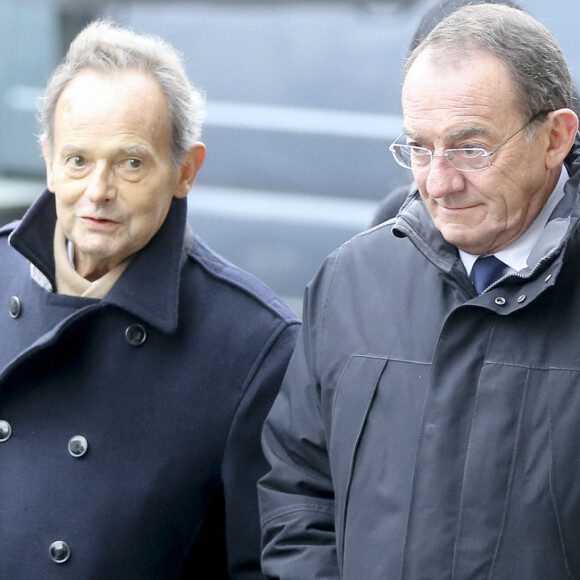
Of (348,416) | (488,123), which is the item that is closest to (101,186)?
(348,416)

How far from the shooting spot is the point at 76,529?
8.04 feet

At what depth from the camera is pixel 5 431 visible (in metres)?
2.51

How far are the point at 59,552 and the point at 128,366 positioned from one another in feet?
1.22

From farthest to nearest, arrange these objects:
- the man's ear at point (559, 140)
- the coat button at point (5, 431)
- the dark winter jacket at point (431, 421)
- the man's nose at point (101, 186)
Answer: the coat button at point (5, 431) < the man's nose at point (101, 186) < the man's ear at point (559, 140) < the dark winter jacket at point (431, 421)

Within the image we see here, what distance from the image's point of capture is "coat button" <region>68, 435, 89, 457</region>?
97.3 inches

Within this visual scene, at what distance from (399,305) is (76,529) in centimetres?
77

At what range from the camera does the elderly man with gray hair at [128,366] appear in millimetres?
2447

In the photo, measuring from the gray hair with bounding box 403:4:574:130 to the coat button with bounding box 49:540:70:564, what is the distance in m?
1.13

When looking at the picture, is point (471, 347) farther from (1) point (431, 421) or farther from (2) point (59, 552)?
(2) point (59, 552)

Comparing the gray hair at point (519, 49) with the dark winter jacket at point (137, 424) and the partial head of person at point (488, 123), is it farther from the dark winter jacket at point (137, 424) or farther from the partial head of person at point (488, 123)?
the dark winter jacket at point (137, 424)

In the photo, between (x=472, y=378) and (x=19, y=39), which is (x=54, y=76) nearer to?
(x=472, y=378)

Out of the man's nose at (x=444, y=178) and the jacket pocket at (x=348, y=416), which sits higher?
the man's nose at (x=444, y=178)

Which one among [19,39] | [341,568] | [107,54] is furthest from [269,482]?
[19,39]

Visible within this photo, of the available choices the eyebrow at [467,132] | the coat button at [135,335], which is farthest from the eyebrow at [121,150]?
the eyebrow at [467,132]
